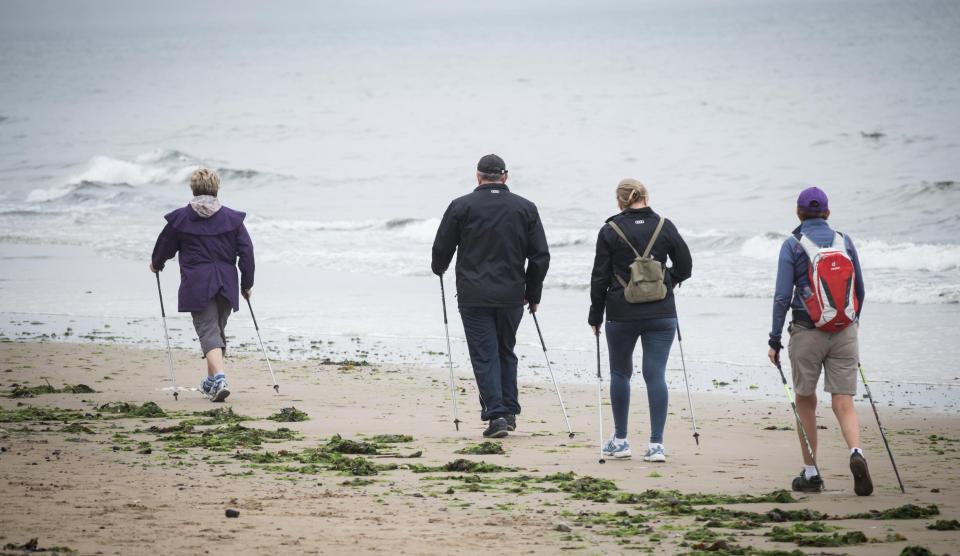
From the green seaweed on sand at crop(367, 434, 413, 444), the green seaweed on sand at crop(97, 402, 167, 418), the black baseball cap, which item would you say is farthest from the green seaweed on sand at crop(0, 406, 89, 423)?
the black baseball cap

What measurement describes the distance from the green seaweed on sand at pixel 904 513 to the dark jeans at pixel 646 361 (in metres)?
1.61

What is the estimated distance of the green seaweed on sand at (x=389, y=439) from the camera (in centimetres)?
694

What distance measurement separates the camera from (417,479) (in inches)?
231

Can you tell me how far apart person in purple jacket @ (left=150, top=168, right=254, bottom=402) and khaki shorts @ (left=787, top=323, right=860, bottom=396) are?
13.8 ft

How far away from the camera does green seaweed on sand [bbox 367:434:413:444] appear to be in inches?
273

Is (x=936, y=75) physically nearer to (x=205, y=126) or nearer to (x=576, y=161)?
(x=576, y=161)

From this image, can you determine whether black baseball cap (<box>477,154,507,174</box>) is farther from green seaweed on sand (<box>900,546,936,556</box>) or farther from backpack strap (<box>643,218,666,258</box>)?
green seaweed on sand (<box>900,546,936,556</box>)

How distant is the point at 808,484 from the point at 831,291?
98 centimetres

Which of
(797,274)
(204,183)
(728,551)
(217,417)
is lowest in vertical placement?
(728,551)

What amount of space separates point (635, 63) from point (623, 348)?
2869 inches

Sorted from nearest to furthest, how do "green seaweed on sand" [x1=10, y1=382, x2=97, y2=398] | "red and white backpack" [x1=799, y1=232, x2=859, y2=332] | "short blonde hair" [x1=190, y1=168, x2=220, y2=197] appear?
"red and white backpack" [x1=799, y1=232, x2=859, y2=332] < "short blonde hair" [x1=190, y1=168, x2=220, y2=197] < "green seaweed on sand" [x1=10, y1=382, x2=97, y2=398]

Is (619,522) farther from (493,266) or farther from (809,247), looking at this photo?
(493,266)

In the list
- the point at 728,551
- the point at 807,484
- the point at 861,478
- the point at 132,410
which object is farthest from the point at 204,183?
the point at 728,551

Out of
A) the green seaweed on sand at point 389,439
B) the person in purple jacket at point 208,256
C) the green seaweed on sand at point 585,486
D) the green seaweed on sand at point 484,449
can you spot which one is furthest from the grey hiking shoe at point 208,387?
the green seaweed on sand at point 585,486
